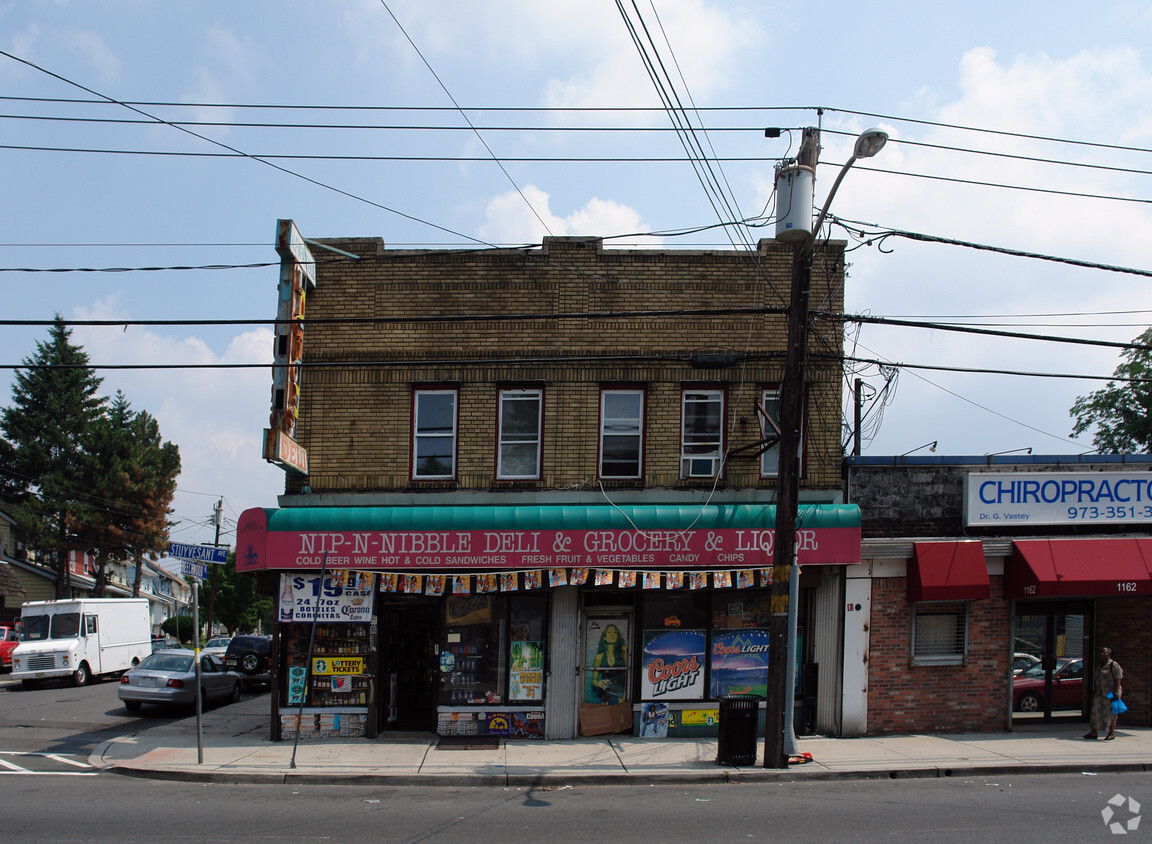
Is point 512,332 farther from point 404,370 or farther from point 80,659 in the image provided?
point 80,659

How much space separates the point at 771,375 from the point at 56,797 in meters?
11.7

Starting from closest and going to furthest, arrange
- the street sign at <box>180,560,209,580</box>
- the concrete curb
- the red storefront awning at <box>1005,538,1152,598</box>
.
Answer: the concrete curb → the street sign at <box>180,560,209,580</box> → the red storefront awning at <box>1005,538,1152,598</box>

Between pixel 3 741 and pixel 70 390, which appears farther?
pixel 70 390

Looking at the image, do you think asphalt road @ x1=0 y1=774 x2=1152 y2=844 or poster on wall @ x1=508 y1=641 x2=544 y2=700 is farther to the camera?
poster on wall @ x1=508 y1=641 x2=544 y2=700

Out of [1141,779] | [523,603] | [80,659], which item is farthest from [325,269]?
[80,659]

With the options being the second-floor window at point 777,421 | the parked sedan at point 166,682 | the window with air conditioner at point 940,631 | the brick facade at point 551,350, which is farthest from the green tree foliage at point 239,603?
the window with air conditioner at point 940,631

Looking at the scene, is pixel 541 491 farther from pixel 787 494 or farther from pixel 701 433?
pixel 787 494

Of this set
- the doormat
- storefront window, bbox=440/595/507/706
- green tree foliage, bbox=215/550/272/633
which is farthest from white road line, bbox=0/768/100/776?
green tree foliage, bbox=215/550/272/633

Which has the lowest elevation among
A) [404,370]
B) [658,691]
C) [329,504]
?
[658,691]

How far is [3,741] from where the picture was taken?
14.9 metres

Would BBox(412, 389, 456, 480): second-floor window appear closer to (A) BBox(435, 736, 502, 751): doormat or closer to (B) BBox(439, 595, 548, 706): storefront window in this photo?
(B) BBox(439, 595, 548, 706): storefront window

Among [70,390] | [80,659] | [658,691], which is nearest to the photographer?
[658,691]

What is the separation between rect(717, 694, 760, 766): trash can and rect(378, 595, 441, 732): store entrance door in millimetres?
4931

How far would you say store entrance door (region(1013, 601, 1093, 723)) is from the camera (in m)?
15.1
